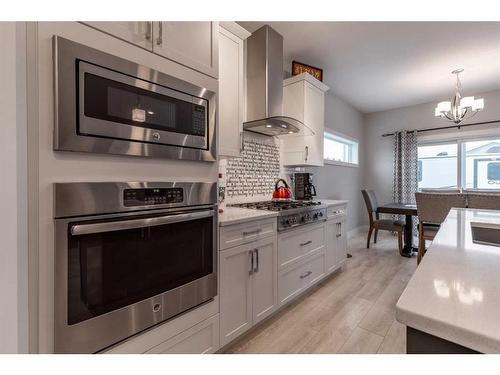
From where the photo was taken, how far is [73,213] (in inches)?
→ 33.7

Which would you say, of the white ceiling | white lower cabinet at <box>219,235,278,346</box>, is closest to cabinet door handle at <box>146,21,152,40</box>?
white lower cabinet at <box>219,235,278,346</box>

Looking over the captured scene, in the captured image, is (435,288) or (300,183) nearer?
(435,288)

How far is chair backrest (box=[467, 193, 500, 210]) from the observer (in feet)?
8.59

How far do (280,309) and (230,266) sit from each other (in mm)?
834

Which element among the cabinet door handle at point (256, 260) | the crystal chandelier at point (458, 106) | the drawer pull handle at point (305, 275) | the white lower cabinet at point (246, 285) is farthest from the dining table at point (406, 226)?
the cabinet door handle at point (256, 260)

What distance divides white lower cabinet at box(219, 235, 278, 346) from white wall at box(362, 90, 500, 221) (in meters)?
4.49

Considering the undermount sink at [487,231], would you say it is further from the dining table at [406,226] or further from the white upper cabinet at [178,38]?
the dining table at [406,226]

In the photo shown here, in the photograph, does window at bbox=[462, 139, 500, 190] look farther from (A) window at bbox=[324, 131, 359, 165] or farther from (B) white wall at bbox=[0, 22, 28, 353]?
(B) white wall at bbox=[0, 22, 28, 353]

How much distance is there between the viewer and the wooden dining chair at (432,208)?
108 inches

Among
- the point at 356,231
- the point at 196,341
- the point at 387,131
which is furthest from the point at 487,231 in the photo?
the point at 387,131

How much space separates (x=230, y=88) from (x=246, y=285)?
1.47 m

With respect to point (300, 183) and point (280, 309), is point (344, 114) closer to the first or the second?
point (300, 183)
